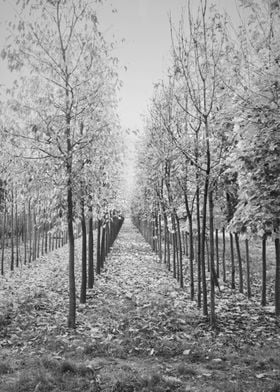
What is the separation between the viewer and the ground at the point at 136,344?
20.6 feet

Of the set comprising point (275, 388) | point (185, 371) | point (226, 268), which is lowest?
point (226, 268)

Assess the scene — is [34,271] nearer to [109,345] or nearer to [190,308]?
[190,308]

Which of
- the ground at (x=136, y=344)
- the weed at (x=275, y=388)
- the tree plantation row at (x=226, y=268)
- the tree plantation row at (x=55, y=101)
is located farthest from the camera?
the tree plantation row at (x=226, y=268)

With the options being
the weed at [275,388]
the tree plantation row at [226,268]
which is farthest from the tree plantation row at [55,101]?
the weed at [275,388]

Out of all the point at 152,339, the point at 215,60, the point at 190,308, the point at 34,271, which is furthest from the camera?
the point at 34,271

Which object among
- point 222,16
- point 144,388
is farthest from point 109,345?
point 222,16

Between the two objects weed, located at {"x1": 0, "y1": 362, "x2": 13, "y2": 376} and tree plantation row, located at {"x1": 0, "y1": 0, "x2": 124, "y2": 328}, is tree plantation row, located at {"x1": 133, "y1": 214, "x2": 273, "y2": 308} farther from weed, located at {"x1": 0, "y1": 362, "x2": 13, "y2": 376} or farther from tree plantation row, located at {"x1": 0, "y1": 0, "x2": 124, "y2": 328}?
weed, located at {"x1": 0, "y1": 362, "x2": 13, "y2": 376}

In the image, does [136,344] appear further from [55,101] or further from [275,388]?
[55,101]

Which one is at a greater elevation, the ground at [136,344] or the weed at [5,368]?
the weed at [5,368]

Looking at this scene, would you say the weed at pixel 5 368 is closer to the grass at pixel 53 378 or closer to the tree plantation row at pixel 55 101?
the grass at pixel 53 378

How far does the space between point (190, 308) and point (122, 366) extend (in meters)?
6.00

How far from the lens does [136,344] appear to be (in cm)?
850

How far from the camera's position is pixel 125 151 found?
51.1 ft

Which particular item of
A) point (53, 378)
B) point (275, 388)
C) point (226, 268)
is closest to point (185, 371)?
point (275, 388)
